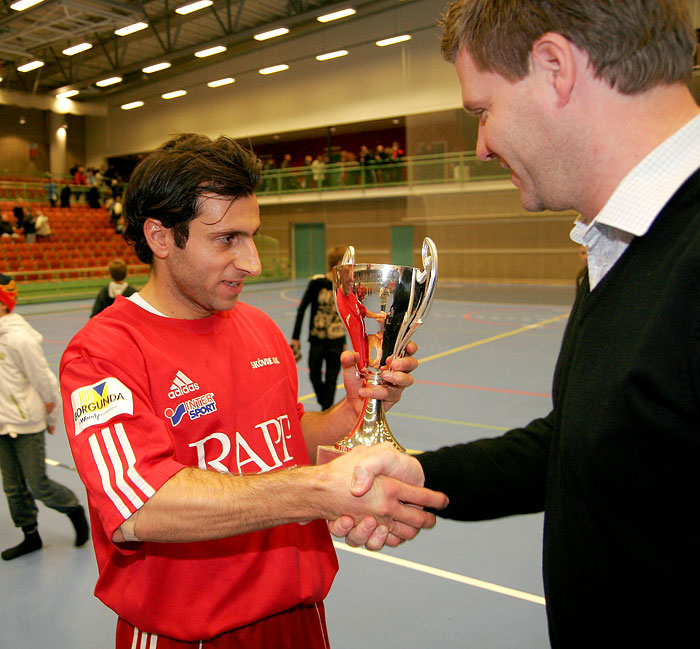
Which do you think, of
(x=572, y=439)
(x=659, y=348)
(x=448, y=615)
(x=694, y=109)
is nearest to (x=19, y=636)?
(x=448, y=615)

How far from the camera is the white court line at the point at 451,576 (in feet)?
12.5

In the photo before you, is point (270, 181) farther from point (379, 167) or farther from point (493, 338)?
point (493, 338)

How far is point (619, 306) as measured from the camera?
1.19 m

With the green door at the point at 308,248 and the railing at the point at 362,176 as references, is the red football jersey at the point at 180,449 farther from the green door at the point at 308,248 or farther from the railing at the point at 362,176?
the green door at the point at 308,248

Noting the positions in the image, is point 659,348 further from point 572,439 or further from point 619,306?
point 572,439

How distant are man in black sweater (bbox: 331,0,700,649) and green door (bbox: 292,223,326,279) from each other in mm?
28370

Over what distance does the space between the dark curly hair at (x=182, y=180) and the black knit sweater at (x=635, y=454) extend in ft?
4.08

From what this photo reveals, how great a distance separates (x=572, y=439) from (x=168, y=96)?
31610 mm

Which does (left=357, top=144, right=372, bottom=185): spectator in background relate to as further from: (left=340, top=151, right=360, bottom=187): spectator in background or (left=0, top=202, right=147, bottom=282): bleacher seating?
(left=0, top=202, right=147, bottom=282): bleacher seating

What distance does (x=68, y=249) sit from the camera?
24703mm

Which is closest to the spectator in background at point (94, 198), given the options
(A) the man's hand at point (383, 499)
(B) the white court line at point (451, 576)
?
(B) the white court line at point (451, 576)

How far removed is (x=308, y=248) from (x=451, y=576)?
2692 centimetres

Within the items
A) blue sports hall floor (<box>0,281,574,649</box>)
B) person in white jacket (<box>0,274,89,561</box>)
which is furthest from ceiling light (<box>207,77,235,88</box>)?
person in white jacket (<box>0,274,89,561</box>)

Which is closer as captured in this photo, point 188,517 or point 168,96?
point 188,517
